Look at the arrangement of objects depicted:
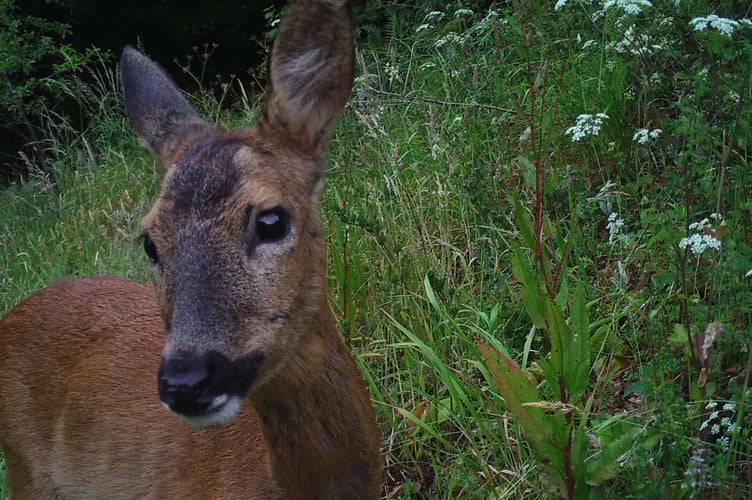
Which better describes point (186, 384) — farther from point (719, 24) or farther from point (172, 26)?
point (172, 26)

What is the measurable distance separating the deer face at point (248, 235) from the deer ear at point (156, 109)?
2 cm

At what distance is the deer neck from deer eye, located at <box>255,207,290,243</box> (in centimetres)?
32

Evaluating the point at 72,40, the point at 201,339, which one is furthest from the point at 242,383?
the point at 72,40

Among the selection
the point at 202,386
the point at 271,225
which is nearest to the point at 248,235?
the point at 271,225

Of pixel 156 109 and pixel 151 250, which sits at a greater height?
pixel 156 109

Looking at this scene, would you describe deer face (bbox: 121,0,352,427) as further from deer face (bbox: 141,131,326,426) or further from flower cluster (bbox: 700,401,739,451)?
flower cluster (bbox: 700,401,739,451)

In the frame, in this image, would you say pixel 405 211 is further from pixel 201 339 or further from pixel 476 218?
pixel 201 339

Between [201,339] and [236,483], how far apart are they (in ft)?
2.59

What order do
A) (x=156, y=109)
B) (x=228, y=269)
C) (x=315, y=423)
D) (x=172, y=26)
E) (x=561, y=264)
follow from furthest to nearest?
(x=172, y=26), (x=156, y=109), (x=561, y=264), (x=315, y=423), (x=228, y=269)

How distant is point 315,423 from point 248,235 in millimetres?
604

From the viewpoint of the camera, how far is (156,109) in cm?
332

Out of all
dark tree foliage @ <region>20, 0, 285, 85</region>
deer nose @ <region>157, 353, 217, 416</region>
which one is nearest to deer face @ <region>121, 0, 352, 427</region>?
deer nose @ <region>157, 353, 217, 416</region>

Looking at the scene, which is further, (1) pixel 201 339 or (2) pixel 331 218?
(2) pixel 331 218

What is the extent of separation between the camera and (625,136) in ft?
14.2
